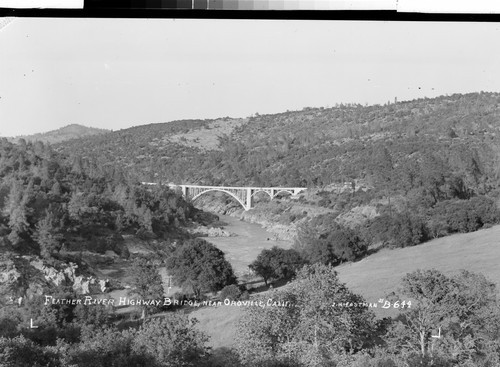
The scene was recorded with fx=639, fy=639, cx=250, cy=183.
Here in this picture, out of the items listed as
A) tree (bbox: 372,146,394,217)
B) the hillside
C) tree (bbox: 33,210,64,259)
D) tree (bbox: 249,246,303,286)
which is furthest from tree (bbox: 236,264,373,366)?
the hillside

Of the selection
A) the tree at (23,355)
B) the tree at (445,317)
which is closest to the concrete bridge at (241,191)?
the tree at (445,317)

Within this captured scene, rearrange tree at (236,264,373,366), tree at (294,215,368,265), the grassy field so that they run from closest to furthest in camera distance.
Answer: tree at (236,264,373,366), the grassy field, tree at (294,215,368,265)

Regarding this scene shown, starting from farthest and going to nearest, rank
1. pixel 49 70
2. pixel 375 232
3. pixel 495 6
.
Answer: pixel 375 232, pixel 49 70, pixel 495 6

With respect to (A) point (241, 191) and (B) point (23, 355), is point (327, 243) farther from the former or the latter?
(B) point (23, 355)

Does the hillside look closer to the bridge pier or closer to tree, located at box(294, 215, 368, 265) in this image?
the bridge pier

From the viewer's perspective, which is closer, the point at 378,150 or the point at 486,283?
the point at 486,283

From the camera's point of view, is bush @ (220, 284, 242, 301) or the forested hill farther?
the forested hill

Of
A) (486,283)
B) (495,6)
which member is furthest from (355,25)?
(486,283)

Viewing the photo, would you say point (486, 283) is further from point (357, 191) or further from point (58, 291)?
point (58, 291)
